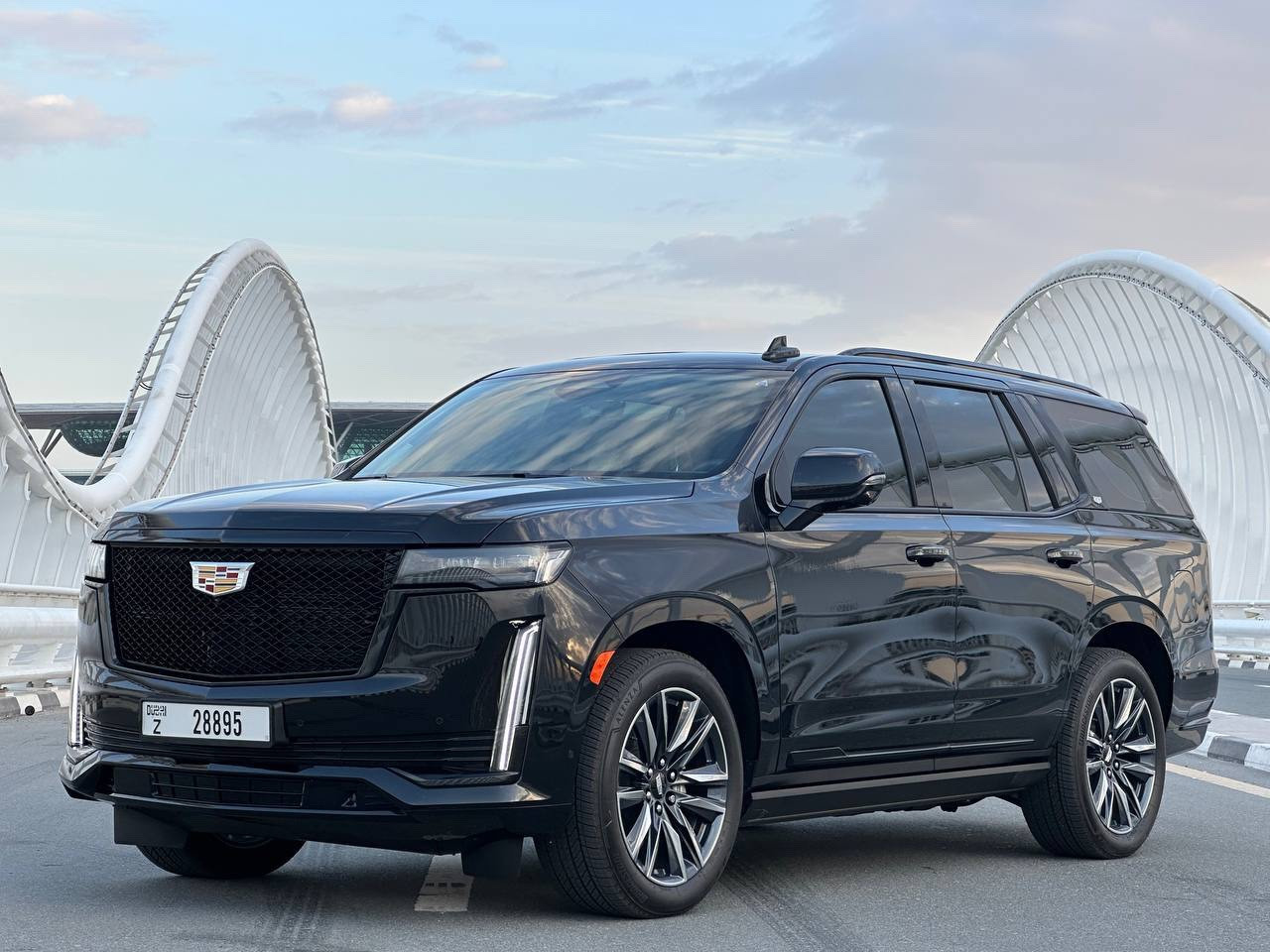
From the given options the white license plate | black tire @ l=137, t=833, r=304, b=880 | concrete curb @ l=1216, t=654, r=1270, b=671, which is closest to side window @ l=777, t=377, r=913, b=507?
the white license plate

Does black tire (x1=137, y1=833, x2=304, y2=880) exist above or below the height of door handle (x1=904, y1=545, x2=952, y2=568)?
below

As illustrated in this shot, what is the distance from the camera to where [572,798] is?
229 inches

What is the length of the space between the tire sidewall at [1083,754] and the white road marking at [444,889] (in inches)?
101

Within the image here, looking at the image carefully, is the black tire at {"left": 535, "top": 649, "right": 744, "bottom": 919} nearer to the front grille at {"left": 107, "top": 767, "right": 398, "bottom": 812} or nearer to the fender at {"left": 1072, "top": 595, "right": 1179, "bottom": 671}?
the front grille at {"left": 107, "top": 767, "right": 398, "bottom": 812}

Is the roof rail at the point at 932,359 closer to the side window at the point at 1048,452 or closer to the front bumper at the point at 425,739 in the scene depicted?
the side window at the point at 1048,452

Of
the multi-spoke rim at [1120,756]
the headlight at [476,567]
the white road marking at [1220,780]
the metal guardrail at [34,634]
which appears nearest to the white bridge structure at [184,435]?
the metal guardrail at [34,634]

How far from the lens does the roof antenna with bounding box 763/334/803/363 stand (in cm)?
734

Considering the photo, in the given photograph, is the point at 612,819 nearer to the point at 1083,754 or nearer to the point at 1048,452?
the point at 1083,754

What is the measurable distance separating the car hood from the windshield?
0.26m

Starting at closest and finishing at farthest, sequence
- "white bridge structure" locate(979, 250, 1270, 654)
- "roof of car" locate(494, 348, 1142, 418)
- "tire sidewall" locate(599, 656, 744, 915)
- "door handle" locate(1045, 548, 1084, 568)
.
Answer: "tire sidewall" locate(599, 656, 744, 915) < "roof of car" locate(494, 348, 1142, 418) < "door handle" locate(1045, 548, 1084, 568) < "white bridge structure" locate(979, 250, 1270, 654)

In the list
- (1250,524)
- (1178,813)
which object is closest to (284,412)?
(1250,524)

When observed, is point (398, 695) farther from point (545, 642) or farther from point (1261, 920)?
point (1261, 920)

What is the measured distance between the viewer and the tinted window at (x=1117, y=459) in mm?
8719

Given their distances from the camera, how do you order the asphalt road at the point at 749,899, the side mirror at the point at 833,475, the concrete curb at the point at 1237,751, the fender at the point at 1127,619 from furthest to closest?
the concrete curb at the point at 1237,751, the fender at the point at 1127,619, the side mirror at the point at 833,475, the asphalt road at the point at 749,899
